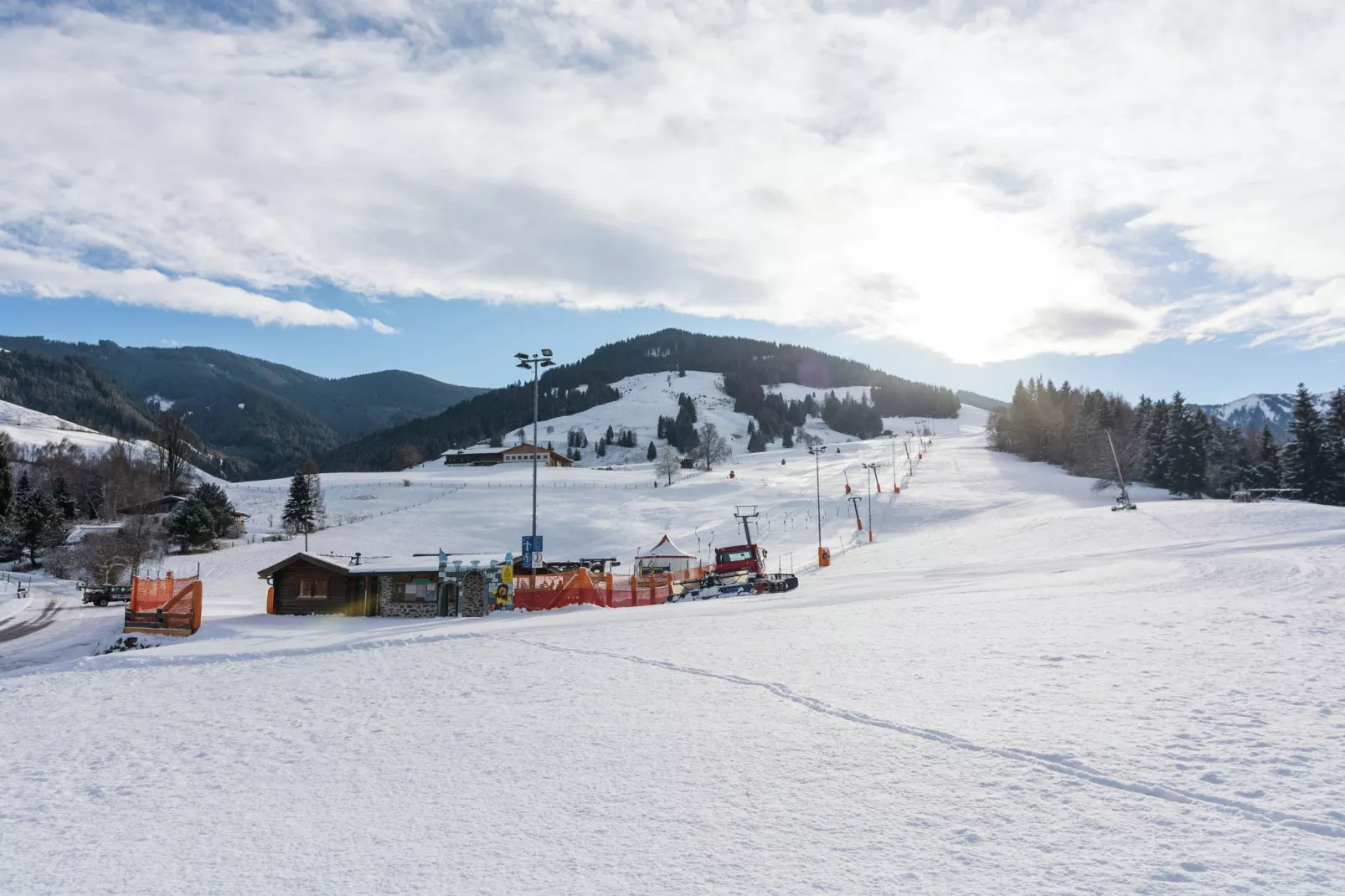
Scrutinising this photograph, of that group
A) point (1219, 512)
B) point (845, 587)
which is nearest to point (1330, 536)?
point (1219, 512)

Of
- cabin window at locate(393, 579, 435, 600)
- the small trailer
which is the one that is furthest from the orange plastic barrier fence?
the small trailer

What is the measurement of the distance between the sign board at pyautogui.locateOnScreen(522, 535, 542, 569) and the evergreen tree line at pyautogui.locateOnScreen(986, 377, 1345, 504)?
47.0 metres

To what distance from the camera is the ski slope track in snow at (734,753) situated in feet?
19.9

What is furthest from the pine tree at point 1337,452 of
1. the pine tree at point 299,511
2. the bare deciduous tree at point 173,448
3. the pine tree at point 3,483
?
the bare deciduous tree at point 173,448

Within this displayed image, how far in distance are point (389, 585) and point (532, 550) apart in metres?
7.49

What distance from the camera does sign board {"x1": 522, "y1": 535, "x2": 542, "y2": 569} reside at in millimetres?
27547

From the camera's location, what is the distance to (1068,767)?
25.1 ft

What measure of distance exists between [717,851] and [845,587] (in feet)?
77.1

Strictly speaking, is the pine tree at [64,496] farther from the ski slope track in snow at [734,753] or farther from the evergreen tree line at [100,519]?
the ski slope track in snow at [734,753]

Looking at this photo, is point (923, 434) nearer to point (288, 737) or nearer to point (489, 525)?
point (489, 525)

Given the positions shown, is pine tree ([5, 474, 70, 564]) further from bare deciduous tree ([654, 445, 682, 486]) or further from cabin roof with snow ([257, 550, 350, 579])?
bare deciduous tree ([654, 445, 682, 486])

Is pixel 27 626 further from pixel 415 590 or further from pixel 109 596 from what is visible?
pixel 415 590

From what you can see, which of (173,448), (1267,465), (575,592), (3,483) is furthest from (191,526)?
(1267,465)

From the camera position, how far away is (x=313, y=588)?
32.6 m
